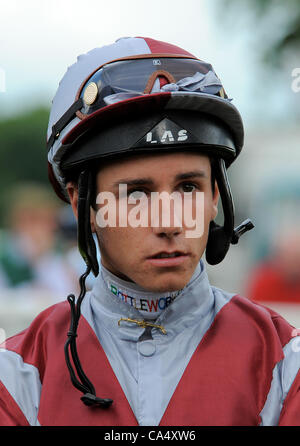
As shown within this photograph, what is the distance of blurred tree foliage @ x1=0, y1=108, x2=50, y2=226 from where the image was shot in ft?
128

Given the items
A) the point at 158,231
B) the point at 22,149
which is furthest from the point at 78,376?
the point at 22,149

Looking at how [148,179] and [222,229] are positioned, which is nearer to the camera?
[148,179]

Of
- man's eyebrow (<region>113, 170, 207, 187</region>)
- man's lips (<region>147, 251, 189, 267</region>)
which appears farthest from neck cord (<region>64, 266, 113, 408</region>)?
man's eyebrow (<region>113, 170, 207, 187</region>)

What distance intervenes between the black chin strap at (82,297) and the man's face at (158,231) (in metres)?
0.09

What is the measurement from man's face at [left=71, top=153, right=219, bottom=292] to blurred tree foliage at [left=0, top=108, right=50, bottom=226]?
3313 cm

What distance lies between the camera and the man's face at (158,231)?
2053mm

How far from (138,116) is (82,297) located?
25.7 inches

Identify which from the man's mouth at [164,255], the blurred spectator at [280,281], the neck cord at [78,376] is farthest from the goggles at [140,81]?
the blurred spectator at [280,281]

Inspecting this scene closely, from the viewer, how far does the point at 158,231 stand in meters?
2.04

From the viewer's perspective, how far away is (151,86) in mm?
2115

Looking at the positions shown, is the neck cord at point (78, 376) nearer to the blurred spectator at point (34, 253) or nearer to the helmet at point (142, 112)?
the helmet at point (142, 112)

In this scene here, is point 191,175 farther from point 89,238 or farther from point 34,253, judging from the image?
point 34,253
